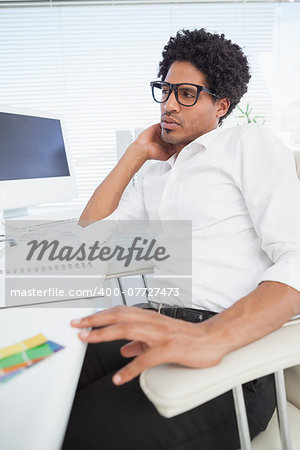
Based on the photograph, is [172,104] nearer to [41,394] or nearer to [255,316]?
[255,316]

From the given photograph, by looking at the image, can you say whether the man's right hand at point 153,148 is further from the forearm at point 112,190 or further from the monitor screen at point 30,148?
the monitor screen at point 30,148

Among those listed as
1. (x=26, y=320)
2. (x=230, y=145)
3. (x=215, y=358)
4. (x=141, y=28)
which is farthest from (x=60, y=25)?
(x=215, y=358)

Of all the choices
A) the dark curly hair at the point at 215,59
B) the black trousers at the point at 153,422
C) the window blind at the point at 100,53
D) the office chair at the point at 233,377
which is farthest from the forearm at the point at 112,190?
the window blind at the point at 100,53

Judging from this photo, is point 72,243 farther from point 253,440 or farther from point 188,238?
point 253,440

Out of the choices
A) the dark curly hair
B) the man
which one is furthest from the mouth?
the dark curly hair

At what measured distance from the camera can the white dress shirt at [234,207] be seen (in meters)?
0.86

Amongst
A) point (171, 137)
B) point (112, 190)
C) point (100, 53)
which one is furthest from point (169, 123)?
point (100, 53)

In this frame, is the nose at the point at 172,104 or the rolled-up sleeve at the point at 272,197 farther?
the nose at the point at 172,104

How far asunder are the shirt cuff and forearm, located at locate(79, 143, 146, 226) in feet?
2.47

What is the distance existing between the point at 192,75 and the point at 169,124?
172 millimetres

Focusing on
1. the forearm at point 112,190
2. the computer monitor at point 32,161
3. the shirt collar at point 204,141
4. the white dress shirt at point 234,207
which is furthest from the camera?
the computer monitor at point 32,161

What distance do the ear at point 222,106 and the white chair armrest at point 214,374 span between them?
830 mm

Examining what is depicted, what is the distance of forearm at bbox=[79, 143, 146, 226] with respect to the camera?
4.61 feet

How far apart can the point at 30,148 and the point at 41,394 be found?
1343 mm
